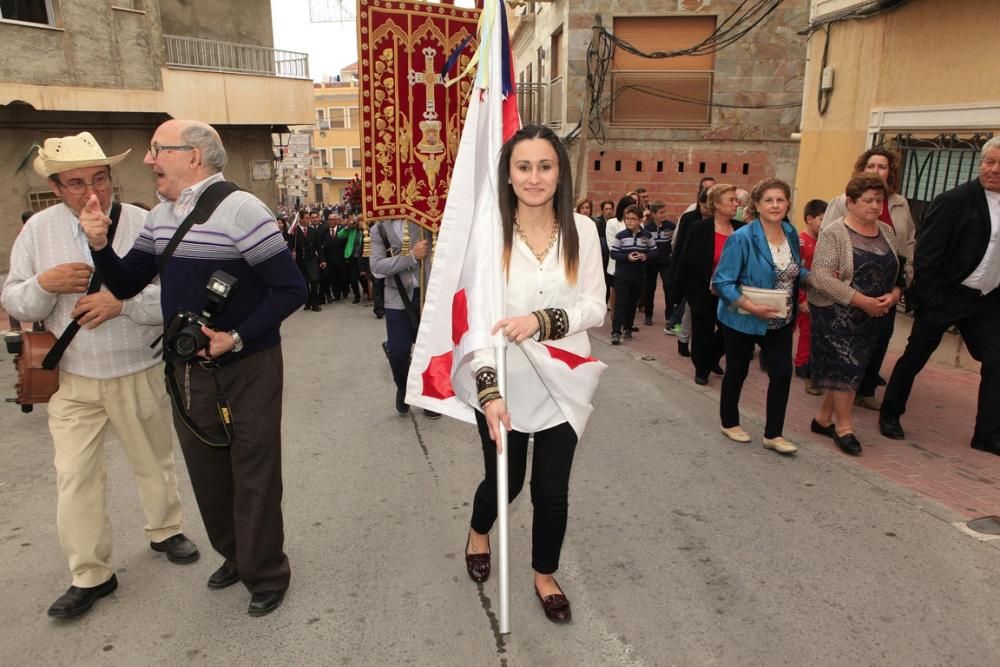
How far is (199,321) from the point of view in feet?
9.40

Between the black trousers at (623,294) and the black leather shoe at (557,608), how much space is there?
20.1 ft

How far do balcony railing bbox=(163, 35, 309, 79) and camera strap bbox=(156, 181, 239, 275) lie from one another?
54.8 ft

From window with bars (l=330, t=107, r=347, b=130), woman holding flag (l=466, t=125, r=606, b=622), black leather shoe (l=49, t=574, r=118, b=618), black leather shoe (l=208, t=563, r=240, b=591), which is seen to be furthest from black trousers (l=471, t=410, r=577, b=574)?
window with bars (l=330, t=107, r=347, b=130)

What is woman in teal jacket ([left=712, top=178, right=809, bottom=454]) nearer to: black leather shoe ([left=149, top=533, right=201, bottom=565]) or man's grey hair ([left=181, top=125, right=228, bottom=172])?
man's grey hair ([left=181, top=125, right=228, bottom=172])

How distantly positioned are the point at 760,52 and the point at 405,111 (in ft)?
42.2

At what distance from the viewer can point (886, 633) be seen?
121 inches

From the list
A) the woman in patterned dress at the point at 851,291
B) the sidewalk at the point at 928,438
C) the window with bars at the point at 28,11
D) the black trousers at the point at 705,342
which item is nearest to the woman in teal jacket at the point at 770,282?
the woman in patterned dress at the point at 851,291

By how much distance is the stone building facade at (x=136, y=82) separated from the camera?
14.8m

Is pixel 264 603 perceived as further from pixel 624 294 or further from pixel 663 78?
pixel 663 78

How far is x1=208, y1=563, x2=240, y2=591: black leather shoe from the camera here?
136 inches

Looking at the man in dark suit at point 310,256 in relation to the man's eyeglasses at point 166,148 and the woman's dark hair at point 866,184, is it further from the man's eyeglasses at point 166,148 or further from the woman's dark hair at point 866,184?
the man's eyeglasses at point 166,148

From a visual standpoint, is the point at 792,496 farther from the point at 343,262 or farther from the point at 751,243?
the point at 343,262

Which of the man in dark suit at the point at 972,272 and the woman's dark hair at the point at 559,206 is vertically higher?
the woman's dark hair at the point at 559,206

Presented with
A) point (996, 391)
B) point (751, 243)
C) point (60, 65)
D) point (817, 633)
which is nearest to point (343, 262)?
point (60, 65)
